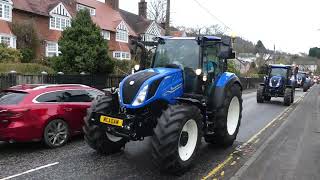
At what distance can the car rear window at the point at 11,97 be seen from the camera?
9.38 metres

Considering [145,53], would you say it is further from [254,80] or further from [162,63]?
[254,80]

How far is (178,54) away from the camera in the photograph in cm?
926

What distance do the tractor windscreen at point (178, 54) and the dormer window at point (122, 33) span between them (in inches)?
1687

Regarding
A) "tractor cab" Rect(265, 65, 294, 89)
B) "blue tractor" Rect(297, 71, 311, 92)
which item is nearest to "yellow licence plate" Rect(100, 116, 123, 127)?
"tractor cab" Rect(265, 65, 294, 89)

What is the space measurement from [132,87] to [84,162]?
6.09ft

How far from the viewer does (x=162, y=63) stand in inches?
369

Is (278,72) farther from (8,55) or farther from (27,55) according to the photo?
(27,55)

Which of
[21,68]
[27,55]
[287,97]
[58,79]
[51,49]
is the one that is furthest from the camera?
[51,49]

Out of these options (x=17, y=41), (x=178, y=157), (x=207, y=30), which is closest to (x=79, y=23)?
(x=17, y=41)

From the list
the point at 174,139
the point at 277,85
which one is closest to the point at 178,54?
the point at 174,139

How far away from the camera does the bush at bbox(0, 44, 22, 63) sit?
28214 mm

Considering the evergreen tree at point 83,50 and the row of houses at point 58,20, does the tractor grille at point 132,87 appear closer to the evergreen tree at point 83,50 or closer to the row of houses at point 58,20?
the row of houses at point 58,20

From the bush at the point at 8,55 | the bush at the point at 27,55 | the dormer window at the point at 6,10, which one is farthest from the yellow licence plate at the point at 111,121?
the dormer window at the point at 6,10

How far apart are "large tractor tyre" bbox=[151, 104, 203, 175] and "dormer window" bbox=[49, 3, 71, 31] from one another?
3655cm
